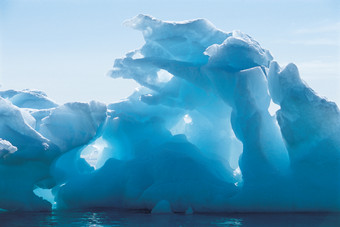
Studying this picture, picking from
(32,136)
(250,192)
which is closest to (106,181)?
(32,136)

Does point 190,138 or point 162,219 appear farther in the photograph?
point 190,138

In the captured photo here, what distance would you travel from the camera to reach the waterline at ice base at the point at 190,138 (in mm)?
11078

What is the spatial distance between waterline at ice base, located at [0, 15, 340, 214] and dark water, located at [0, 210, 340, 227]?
682 millimetres

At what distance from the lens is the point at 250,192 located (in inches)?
432

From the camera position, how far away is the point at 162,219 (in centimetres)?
985

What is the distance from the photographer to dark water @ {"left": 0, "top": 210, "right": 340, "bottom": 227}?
29.7 feet

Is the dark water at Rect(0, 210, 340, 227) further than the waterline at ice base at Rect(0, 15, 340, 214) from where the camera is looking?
No

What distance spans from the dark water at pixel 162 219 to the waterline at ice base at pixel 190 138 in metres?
0.68

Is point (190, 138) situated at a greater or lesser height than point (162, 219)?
greater

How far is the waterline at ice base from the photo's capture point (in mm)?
11078

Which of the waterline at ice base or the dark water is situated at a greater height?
the waterline at ice base

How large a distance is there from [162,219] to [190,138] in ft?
19.3

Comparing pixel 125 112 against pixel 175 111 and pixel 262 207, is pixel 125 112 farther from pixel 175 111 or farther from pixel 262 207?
pixel 262 207

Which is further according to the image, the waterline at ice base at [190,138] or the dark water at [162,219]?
the waterline at ice base at [190,138]
